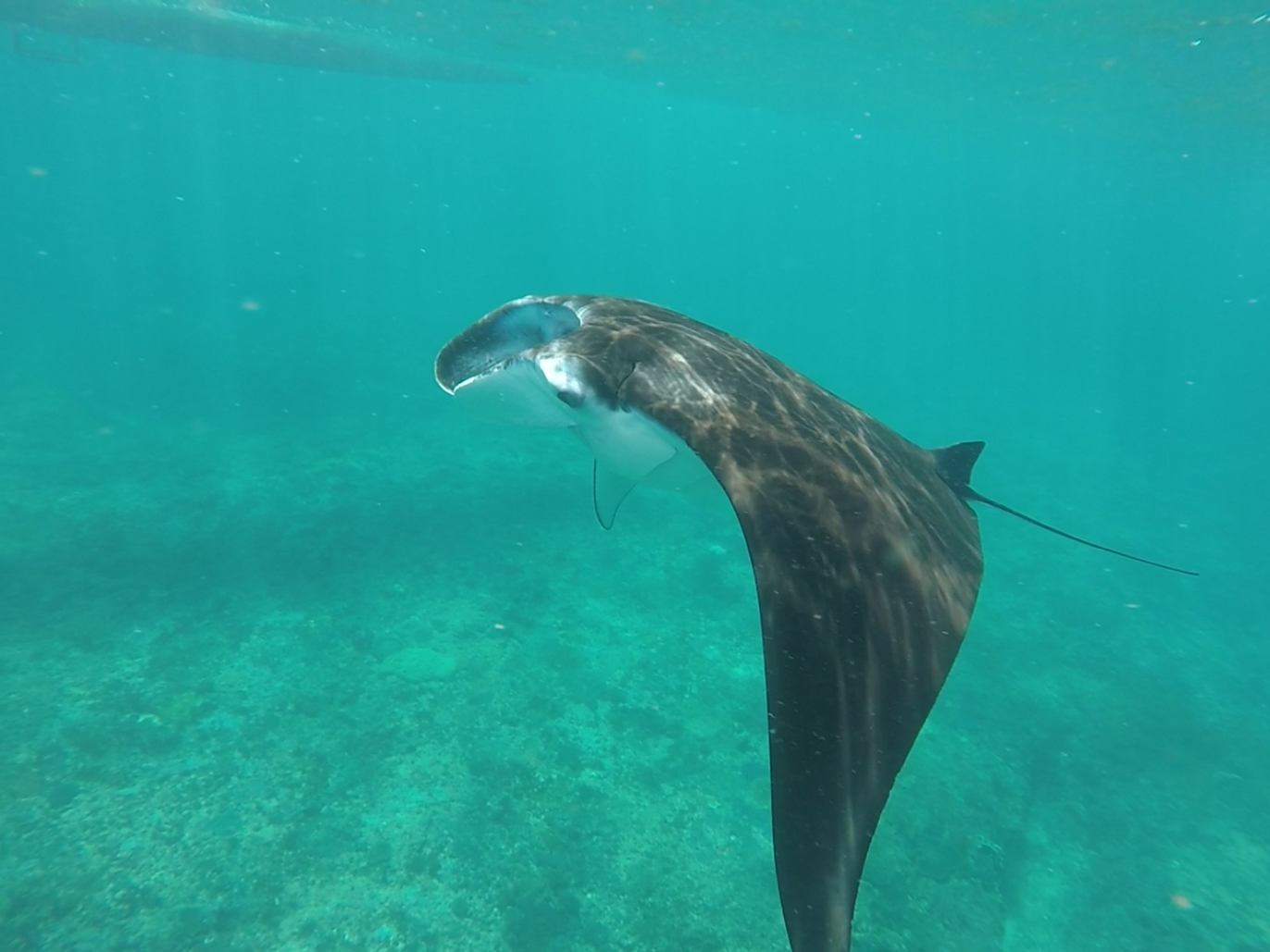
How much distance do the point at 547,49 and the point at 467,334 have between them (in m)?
32.8

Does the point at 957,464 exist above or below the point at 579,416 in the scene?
below

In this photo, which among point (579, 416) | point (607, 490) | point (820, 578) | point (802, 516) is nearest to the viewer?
point (820, 578)

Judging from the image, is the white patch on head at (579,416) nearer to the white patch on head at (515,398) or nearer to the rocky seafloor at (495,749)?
the white patch on head at (515,398)

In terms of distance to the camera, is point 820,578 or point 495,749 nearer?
point 820,578

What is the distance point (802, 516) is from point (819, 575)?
0.91 ft

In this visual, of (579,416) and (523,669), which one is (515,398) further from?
(523,669)

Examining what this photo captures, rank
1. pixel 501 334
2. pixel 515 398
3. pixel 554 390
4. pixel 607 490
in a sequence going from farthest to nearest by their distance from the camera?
pixel 607 490 < pixel 501 334 < pixel 515 398 < pixel 554 390

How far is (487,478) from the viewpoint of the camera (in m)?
14.0

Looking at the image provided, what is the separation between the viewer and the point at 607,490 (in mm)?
5941

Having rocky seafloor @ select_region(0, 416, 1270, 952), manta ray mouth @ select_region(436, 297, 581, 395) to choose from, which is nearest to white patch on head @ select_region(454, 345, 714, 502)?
manta ray mouth @ select_region(436, 297, 581, 395)

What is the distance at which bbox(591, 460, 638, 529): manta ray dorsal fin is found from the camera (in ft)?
18.9

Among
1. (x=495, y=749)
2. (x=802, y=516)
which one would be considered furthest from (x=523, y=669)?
(x=802, y=516)

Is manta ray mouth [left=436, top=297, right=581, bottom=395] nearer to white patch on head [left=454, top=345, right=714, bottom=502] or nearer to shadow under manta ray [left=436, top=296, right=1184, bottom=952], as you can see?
shadow under manta ray [left=436, top=296, right=1184, bottom=952]

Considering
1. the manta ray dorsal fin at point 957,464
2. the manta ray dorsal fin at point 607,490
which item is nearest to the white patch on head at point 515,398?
the manta ray dorsal fin at point 607,490
